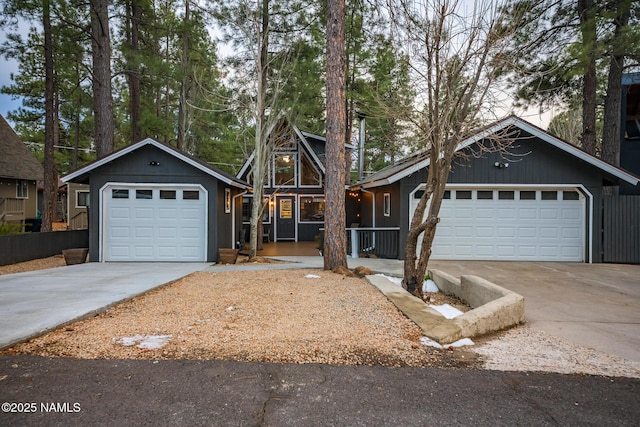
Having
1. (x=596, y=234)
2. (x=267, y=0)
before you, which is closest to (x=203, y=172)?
(x=267, y=0)

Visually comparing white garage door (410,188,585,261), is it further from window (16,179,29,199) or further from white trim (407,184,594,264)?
window (16,179,29,199)

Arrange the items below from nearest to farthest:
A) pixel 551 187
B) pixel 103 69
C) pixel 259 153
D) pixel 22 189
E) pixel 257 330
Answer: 1. pixel 257 330
2. pixel 259 153
3. pixel 551 187
4. pixel 103 69
5. pixel 22 189

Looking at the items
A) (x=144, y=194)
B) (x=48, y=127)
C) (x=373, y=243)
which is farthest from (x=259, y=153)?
(x=48, y=127)

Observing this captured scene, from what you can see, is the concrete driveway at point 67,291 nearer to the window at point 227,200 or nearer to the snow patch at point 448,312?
the window at point 227,200

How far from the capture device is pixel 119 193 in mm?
9883

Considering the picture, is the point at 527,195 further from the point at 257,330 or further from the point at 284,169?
the point at 284,169

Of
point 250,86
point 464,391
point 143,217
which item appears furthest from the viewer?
point 250,86

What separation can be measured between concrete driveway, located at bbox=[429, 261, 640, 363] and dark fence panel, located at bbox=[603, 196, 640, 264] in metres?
0.46

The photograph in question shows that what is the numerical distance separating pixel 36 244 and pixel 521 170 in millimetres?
14290

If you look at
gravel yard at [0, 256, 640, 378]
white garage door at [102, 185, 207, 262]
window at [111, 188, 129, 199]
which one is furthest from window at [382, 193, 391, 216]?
window at [111, 188, 129, 199]

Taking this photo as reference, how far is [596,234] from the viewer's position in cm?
996

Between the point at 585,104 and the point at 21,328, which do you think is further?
the point at 585,104

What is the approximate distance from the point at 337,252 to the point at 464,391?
5.45m

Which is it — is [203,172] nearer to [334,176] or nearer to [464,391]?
[334,176]
